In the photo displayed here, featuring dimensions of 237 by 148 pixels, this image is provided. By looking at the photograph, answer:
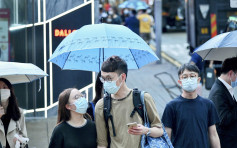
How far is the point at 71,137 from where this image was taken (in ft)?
15.4

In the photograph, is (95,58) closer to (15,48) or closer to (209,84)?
(15,48)

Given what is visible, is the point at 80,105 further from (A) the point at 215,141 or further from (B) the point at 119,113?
(A) the point at 215,141

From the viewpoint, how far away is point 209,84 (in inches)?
453

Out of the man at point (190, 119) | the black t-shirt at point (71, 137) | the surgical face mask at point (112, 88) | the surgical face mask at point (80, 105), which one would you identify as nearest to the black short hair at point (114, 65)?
the surgical face mask at point (112, 88)

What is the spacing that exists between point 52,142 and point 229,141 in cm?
195

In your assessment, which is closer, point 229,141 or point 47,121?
point 229,141

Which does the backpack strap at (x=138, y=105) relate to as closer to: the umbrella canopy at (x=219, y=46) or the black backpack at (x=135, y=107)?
the black backpack at (x=135, y=107)

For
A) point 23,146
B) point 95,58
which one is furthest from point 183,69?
point 23,146

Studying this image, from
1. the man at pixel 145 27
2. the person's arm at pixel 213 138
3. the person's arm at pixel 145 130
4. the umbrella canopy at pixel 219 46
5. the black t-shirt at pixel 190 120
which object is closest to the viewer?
the person's arm at pixel 145 130

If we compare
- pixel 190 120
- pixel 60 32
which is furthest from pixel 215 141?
pixel 60 32

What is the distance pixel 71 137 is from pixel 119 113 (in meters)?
0.43

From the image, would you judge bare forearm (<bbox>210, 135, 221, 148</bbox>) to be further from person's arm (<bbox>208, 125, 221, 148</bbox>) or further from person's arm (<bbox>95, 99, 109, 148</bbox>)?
person's arm (<bbox>95, 99, 109, 148</bbox>)

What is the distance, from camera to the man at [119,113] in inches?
184

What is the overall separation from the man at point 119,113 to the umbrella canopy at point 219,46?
1525 mm
